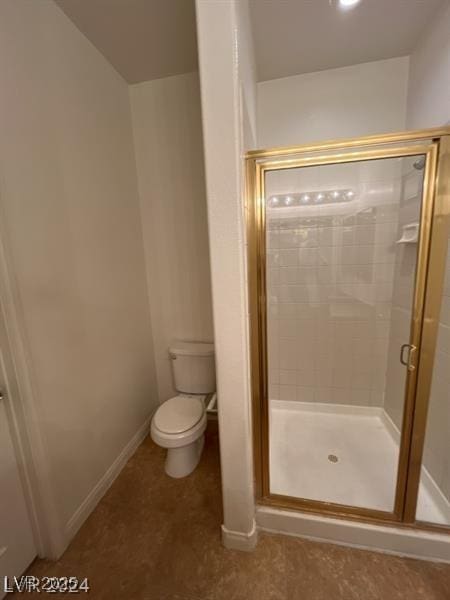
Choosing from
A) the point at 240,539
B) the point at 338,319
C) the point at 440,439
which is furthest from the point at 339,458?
the point at 338,319

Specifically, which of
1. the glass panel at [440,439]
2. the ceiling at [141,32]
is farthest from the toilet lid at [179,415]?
the ceiling at [141,32]

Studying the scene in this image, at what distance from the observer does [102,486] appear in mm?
1599

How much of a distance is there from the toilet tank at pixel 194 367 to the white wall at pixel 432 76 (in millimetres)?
1998

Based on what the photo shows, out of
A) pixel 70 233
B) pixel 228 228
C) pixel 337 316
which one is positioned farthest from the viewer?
pixel 337 316

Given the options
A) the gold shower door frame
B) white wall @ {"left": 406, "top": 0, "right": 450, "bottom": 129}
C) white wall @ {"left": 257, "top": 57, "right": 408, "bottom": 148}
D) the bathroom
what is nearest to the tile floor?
the bathroom

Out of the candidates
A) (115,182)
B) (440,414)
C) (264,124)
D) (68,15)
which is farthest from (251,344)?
(68,15)

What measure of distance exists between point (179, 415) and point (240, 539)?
709 mm

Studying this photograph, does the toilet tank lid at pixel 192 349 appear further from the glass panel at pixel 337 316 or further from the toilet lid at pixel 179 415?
the glass panel at pixel 337 316

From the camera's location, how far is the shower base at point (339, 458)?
141cm

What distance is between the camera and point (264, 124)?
1959mm

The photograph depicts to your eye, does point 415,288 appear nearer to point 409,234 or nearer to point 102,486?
point 409,234

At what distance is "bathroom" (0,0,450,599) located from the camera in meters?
1.11

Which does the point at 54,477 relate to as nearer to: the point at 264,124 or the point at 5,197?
the point at 5,197

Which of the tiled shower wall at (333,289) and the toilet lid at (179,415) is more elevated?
the tiled shower wall at (333,289)
